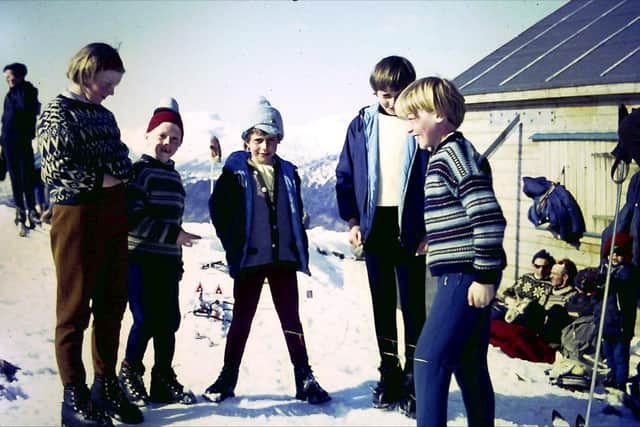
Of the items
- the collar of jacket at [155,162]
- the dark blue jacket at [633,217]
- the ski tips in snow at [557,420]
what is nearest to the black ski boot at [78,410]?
the collar of jacket at [155,162]

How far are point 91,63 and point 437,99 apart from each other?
134 centimetres

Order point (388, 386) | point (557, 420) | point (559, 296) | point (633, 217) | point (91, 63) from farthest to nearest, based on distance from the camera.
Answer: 1. point (559, 296)
2. point (633, 217)
3. point (388, 386)
4. point (557, 420)
5. point (91, 63)

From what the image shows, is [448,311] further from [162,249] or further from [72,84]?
[72,84]

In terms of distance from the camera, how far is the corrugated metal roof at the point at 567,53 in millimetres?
2945

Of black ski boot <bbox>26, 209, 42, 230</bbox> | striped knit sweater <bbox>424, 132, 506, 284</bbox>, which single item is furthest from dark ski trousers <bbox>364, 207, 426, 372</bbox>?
black ski boot <bbox>26, 209, 42, 230</bbox>

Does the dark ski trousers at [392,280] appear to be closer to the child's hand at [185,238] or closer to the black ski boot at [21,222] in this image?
the child's hand at [185,238]

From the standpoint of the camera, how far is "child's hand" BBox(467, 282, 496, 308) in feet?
6.58

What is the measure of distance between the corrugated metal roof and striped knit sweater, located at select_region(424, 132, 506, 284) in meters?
0.98

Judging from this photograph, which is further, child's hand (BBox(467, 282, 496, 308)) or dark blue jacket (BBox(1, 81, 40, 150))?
dark blue jacket (BBox(1, 81, 40, 150))

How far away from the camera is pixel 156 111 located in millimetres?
2719

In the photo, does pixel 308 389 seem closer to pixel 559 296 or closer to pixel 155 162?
pixel 155 162

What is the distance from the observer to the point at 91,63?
8.03ft

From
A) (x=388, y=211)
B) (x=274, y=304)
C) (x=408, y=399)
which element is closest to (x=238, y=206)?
(x=274, y=304)

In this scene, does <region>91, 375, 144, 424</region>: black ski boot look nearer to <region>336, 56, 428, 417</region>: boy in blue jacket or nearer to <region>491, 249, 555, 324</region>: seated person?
<region>336, 56, 428, 417</region>: boy in blue jacket
